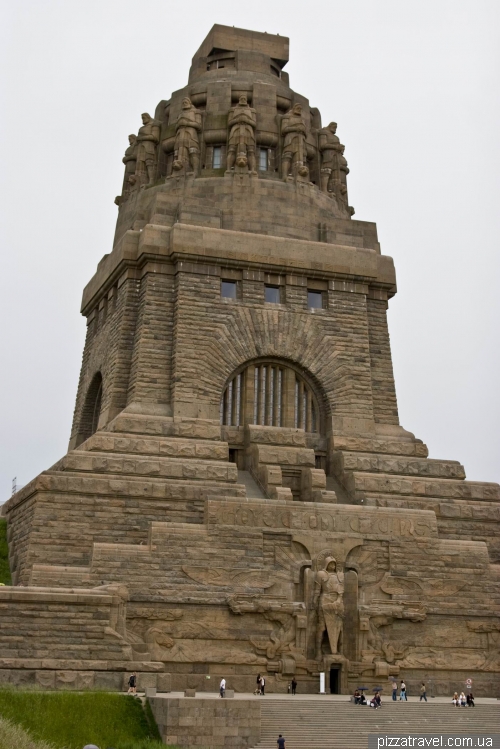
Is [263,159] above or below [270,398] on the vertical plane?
above

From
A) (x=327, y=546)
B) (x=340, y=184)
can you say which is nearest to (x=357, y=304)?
(x=340, y=184)

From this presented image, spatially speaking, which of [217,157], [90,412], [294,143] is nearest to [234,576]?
[90,412]

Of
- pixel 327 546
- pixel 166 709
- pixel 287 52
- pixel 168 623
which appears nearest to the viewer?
pixel 166 709

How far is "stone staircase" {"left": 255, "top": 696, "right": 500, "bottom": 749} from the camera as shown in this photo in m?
22.0

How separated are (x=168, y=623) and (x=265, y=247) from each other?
13.6m

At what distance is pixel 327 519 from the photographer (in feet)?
96.0

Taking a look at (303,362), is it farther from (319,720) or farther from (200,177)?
(319,720)

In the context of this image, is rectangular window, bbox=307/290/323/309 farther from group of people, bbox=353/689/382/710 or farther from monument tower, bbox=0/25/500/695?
group of people, bbox=353/689/382/710

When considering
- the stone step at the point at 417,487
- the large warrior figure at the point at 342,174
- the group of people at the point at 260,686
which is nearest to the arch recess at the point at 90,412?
the stone step at the point at 417,487

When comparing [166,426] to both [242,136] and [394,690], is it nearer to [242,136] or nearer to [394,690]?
[394,690]

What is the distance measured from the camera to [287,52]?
41812mm

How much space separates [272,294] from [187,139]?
6.79 meters

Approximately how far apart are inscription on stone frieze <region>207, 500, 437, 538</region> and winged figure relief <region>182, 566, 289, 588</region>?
1.28 m

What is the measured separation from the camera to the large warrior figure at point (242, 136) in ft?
122
